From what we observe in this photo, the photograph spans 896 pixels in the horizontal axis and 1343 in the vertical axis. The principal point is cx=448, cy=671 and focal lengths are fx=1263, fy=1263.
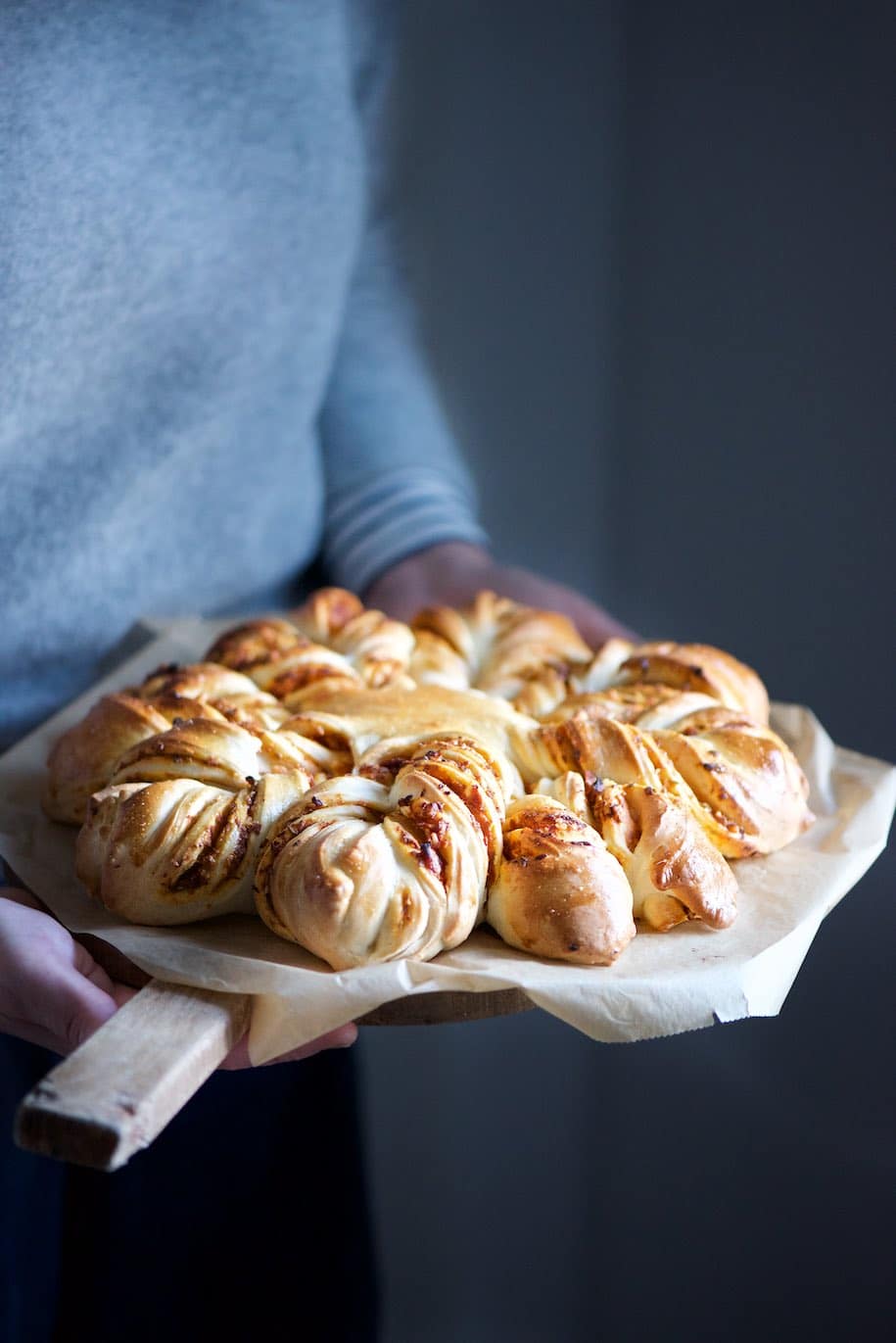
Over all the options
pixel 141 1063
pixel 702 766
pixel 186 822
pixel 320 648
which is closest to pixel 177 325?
pixel 320 648

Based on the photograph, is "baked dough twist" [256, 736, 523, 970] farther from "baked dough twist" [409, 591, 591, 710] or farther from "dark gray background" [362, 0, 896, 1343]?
"dark gray background" [362, 0, 896, 1343]

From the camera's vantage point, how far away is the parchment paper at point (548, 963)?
836mm

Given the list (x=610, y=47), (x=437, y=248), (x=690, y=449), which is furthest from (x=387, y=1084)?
(x=610, y=47)

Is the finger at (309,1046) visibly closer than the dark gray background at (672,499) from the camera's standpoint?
Yes

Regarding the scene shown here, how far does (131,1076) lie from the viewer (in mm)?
729

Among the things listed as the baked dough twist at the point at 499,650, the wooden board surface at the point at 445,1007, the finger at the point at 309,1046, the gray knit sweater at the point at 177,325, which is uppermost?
the gray knit sweater at the point at 177,325

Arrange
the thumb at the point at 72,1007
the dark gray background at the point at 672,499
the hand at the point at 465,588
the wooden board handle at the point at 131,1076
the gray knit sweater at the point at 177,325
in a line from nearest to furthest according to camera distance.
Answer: the wooden board handle at the point at 131,1076, the thumb at the point at 72,1007, the gray knit sweater at the point at 177,325, the hand at the point at 465,588, the dark gray background at the point at 672,499

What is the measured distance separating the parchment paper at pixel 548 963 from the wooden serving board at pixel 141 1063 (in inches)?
0.8

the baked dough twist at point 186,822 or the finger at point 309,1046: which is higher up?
the baked dough twist at point 186,822

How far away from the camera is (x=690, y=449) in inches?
73.2

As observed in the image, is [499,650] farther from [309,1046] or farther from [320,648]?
[309,1046]

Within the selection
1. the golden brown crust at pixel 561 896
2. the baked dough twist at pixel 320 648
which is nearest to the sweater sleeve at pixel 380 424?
the baked dough twist at pixel 320 648

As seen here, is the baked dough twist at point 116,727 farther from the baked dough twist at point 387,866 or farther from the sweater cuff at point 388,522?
the sweater cuff at point 388,522

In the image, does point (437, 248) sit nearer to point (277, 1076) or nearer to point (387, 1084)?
point (277, 1076)
